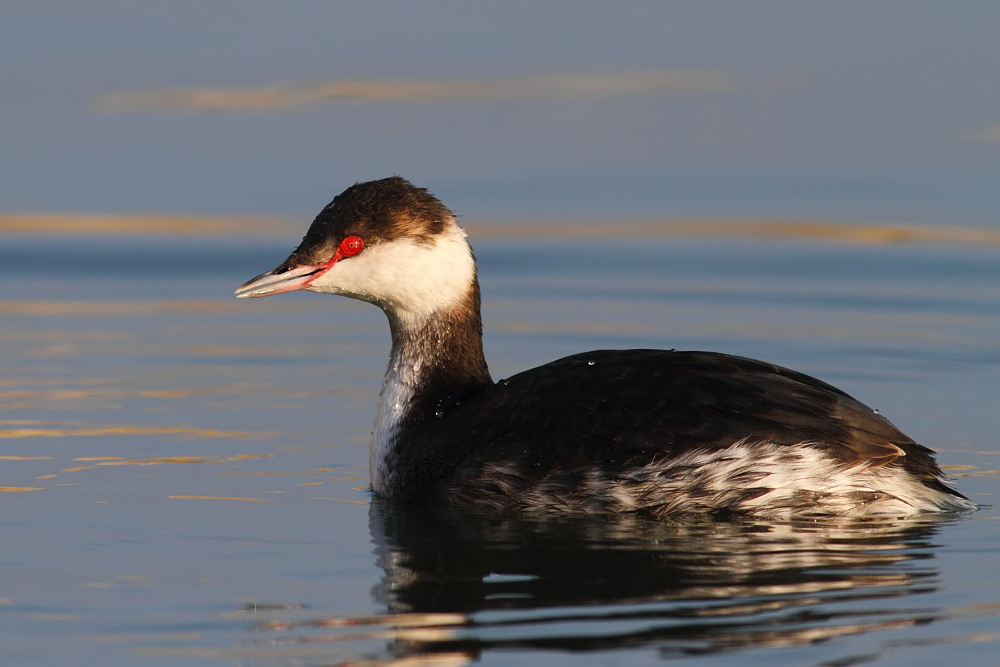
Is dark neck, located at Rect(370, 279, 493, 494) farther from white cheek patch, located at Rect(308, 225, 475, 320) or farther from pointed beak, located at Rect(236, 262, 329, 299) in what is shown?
pointed beak, located at Rect(236, 262, 329, 299)

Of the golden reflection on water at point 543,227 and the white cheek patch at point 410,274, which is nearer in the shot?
the white cheek patch at point 410,274

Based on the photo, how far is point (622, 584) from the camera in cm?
721

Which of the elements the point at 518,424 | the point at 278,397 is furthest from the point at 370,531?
the point at 278,397

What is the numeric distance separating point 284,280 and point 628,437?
1950 mm

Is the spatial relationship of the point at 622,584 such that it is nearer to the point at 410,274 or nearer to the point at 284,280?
the point at 410,274

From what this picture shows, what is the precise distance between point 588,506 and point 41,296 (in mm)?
6244

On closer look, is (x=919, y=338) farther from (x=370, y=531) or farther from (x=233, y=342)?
(x=370, y=531)

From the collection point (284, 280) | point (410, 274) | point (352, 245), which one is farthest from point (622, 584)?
point (284, 280)

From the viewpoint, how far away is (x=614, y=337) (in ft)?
39.2

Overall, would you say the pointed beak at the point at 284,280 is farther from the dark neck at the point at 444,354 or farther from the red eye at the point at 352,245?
the dark neck at the point at 444,354

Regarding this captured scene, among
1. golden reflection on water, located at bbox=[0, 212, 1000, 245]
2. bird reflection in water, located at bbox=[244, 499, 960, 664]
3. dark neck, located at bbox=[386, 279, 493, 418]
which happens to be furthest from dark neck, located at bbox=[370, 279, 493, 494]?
golden reflection on water, located at bbox=[0, 212, 1000, 245]

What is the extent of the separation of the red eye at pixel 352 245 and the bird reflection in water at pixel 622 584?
122 centimetres

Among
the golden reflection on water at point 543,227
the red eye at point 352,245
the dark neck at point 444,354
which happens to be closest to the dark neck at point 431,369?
the dark neck at point 444,354

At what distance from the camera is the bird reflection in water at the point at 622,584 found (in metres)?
6.57
